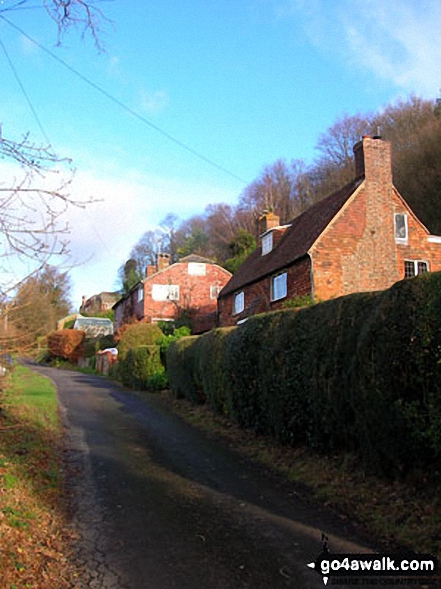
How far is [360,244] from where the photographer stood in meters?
22.8

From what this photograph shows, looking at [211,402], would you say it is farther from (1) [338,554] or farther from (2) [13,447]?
(1) [338,554]

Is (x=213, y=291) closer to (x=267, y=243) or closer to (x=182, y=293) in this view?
(x=182, y=293)

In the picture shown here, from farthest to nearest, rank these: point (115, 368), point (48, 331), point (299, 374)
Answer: point (115, 368), point (299, 374), point (48, 331)

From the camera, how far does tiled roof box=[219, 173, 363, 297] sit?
76.4 ft

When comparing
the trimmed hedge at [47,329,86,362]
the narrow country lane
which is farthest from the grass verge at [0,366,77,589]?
the trimmed hedge at [47,329,86,362]

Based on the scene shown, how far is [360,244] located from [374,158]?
161 inches

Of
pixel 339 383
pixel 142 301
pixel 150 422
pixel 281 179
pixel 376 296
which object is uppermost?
pixel 281 179

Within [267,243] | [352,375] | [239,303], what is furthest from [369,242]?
[352,375]

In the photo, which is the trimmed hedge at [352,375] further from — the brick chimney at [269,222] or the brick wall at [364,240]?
the brick chimney at [269,222]

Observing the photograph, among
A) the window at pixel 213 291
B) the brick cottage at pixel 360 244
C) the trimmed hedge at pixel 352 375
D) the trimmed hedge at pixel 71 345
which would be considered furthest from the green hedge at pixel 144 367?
the trimmed hedge at pixel 71 345

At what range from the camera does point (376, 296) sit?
734 centimetres

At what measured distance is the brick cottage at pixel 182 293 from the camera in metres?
42.5

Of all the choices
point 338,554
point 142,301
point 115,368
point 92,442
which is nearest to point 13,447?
point 92,442

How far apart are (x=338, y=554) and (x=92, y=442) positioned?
7684 mm
